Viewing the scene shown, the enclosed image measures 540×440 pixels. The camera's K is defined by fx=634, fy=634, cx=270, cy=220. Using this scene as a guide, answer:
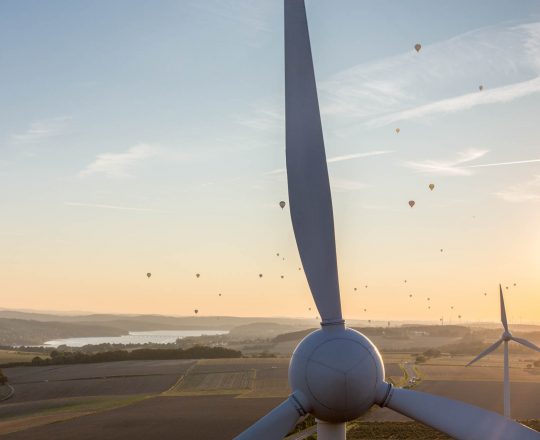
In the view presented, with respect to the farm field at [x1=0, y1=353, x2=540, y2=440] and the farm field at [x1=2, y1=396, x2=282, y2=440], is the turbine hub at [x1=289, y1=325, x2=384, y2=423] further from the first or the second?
the farm field at [x1=2, y1=396, x2=282, y2=440]

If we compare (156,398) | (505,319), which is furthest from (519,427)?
(156,398)

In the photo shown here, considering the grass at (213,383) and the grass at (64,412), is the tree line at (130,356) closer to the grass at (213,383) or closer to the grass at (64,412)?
the grass at (213,383)

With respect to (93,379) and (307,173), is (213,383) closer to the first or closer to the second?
(93,379)

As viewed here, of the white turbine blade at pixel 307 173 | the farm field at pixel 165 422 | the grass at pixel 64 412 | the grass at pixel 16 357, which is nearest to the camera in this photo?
the white turbine blade at pixel 307 173

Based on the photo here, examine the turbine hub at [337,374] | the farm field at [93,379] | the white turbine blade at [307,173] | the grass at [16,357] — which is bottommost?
the farm field at [93,379]

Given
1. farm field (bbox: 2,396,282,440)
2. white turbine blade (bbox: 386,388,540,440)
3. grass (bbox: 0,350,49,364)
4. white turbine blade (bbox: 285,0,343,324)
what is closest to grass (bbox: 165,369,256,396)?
farm field (bbox: 2,396,282,440)

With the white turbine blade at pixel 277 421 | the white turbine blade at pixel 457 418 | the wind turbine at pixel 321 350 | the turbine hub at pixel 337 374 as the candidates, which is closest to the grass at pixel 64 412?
the white turbine blade at pixel 277 421
